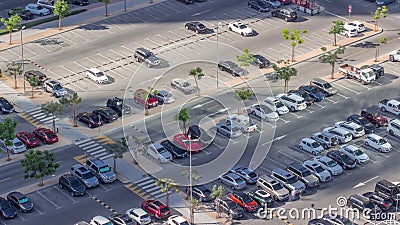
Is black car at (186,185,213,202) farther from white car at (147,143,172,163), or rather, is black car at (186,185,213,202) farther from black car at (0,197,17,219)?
black car at (0,197,17,219)

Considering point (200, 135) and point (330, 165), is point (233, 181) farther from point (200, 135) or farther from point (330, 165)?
point (330, 165)

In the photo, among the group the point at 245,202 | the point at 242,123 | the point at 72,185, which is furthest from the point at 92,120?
the point at 245,202

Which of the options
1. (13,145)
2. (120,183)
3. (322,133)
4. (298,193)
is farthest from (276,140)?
(13,145)

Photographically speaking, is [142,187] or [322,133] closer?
[142,187]

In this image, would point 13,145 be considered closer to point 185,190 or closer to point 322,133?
point 185,190

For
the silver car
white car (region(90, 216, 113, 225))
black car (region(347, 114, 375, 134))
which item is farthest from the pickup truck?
white car (region(90, 216, 113, 225))

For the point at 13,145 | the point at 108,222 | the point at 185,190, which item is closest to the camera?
the point at 108,222
